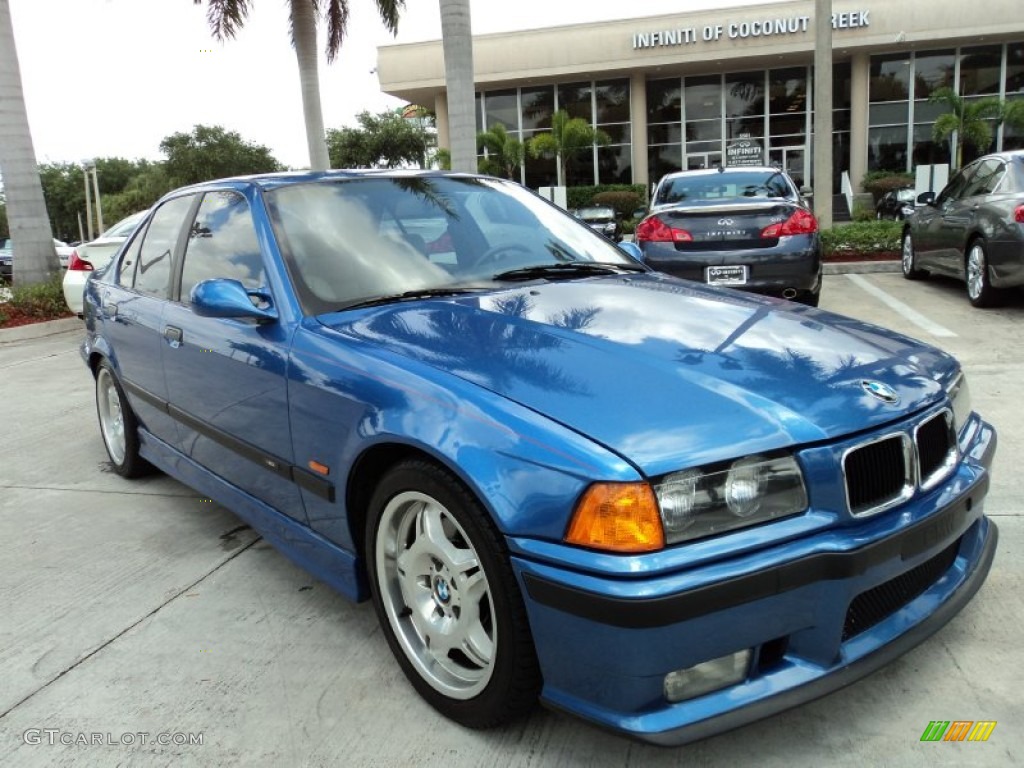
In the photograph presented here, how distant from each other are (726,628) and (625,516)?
331 millimetres

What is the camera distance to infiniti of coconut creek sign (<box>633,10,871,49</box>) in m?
26.7

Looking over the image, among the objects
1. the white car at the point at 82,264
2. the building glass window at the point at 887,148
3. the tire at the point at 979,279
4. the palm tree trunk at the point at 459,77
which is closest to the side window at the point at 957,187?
the tire at the point at 979,279

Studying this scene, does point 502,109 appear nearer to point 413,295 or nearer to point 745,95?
point 745,95

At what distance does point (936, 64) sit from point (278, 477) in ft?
104

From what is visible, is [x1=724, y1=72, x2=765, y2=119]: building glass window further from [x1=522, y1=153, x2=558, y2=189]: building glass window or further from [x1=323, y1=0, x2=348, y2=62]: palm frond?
[x1=323, y1=0, x2=348, y2=62]: palm frond

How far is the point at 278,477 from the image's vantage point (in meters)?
2.89

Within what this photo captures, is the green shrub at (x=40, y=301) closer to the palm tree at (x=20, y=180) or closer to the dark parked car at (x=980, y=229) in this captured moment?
the palm tree at (x=20, y=180)

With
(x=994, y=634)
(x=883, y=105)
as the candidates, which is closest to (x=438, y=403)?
(x=994, y=634)

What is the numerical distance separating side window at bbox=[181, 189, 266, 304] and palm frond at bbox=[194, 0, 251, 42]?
13.4 meters

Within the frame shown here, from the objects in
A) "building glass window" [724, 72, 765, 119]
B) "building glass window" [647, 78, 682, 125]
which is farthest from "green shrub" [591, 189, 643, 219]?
"building glass window" [724, 72, 765, 119]

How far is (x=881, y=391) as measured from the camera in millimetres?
2184

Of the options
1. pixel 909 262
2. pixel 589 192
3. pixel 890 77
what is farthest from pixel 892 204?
pixel 909 262

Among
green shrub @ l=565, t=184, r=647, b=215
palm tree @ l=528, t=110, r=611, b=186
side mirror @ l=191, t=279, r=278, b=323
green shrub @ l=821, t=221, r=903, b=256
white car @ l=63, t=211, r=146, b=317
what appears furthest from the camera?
green shrub @ l=565, t=184, r=647, b=215

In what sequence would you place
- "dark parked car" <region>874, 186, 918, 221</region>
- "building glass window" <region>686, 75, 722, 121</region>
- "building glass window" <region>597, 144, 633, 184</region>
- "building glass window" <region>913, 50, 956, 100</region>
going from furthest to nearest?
"building glass window" <region>597, 144, 633, 184</region> → "building glass window" <region>686, 75, 722, 121</region> → "building glass window" <region>913, 50, 956, 100</region> → "dark parked car" <region>874, 186, 918, 221</region>
